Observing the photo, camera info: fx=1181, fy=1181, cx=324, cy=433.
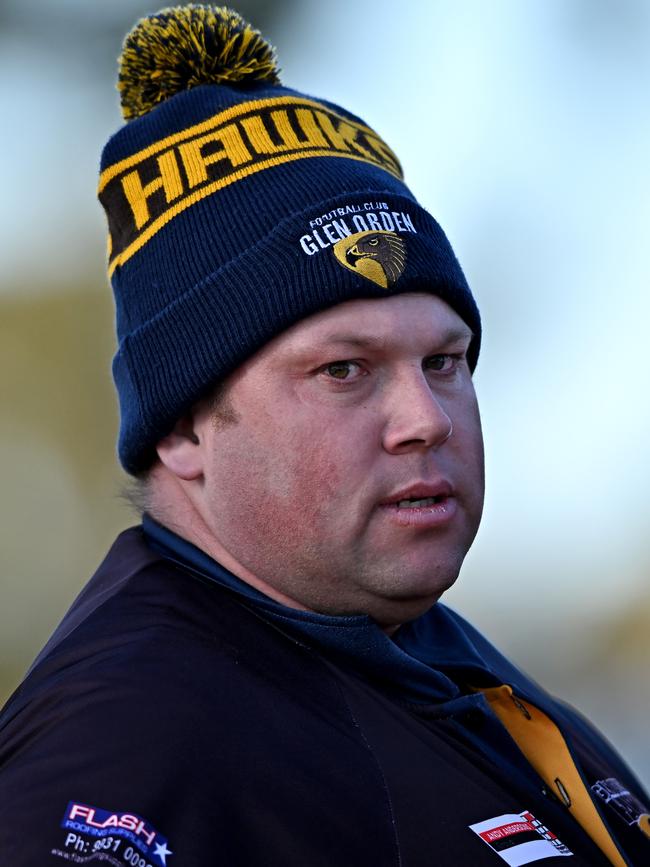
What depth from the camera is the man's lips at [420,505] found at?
1765mm

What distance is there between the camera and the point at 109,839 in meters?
1.28

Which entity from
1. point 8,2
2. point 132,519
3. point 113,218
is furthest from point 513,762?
point 8,2

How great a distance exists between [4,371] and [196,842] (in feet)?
17.8

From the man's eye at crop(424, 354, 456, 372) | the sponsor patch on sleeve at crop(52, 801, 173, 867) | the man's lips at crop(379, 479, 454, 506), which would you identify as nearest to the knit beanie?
the man's eye at crop(424, 354, 456, 372)

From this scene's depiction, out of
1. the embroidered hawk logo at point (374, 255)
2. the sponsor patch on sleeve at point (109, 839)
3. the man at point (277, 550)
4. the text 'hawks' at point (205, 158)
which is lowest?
the sponsor patch on sleeve at point (109, 839)

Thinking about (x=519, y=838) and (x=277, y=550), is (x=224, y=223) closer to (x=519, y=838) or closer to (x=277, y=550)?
(x=277, y=550)

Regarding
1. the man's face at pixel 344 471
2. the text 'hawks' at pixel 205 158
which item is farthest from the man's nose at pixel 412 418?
the text 'hawks' at pixel 205 158

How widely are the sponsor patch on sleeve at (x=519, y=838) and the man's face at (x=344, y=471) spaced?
0.36m

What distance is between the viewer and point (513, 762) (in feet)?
5.98

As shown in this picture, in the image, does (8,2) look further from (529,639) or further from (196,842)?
(196,842)

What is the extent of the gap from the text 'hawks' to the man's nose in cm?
46

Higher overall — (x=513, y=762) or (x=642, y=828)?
(x=513, y=762)

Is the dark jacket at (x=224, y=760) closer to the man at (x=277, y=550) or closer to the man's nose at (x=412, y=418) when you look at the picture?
the man at (x=277, y=550)

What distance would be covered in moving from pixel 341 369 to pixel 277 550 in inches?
11.4
